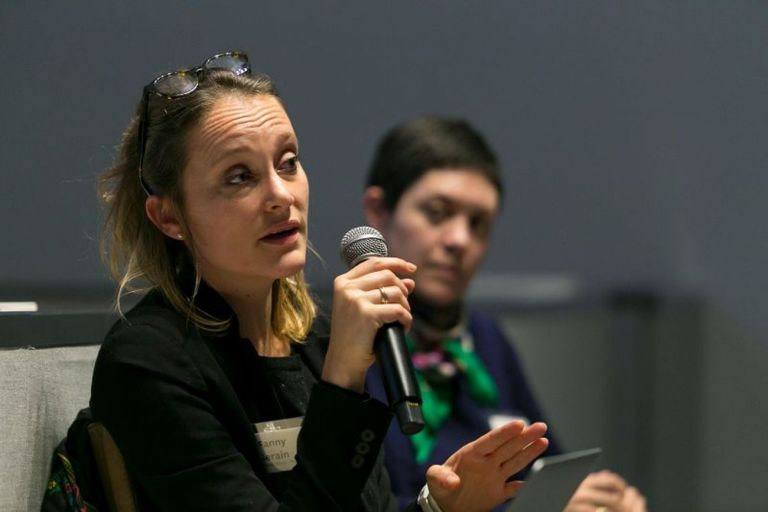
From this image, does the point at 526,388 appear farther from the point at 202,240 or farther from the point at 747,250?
the point at 747,250

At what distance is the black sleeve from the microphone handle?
0.09 m

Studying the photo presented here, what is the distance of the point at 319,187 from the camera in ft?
12.4

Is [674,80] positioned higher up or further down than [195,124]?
further down

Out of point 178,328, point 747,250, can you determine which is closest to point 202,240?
point 178,328

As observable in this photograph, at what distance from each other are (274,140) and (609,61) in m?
3.60

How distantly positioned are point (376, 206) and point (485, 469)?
130cm

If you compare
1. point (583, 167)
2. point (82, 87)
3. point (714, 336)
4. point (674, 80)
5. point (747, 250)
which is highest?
point (82, 87)

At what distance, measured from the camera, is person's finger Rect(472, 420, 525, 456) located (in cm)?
158

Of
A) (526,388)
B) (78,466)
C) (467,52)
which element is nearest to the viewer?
(78,466)

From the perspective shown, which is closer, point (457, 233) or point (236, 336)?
point (236, 336)

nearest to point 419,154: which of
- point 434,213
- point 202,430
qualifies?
point 434,213

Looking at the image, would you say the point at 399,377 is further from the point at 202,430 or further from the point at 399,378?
the point at 202,430

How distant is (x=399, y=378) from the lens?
4.50 ft

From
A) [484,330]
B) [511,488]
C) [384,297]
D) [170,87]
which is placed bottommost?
[484,330]
